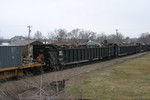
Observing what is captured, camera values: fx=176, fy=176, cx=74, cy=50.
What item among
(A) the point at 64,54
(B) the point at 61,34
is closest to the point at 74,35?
(B) the point at 61,34

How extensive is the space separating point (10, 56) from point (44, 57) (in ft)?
14.9

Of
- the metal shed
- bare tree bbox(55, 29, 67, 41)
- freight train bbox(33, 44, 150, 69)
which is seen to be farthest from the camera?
bare tree bbox(55, 29, 67, 41)

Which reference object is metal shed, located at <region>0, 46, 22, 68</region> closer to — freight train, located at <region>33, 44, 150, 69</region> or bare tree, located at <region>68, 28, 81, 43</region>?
freight train, located at <region>33, 44, 150, 69</region>

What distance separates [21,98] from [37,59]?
41.7 ft

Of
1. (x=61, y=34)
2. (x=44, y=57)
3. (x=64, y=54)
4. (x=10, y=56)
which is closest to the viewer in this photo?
(x=10, y=56)

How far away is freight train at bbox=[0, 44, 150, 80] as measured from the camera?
40.9ft

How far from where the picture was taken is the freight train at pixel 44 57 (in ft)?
40.9

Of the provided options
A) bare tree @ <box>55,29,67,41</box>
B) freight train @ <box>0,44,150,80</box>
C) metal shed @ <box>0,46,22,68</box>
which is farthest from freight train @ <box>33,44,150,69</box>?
bare tree @ <box>55,29,67,41</box>

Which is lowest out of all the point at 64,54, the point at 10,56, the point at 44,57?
the point at 44,57

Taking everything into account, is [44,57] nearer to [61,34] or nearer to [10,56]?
[10,56]

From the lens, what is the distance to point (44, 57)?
1697 cm

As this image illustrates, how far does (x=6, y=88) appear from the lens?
491 centimetres

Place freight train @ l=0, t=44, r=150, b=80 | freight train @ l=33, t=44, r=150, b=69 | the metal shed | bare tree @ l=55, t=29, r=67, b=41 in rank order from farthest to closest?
bare tree @ l=55, t=29, r=67, b=41
freight train @ l=33, t=44, r=150, b=69
freight train @ l=0, t=44, r=150, b=80
the metal shed

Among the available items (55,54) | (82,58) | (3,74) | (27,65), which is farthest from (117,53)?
(3,74)
